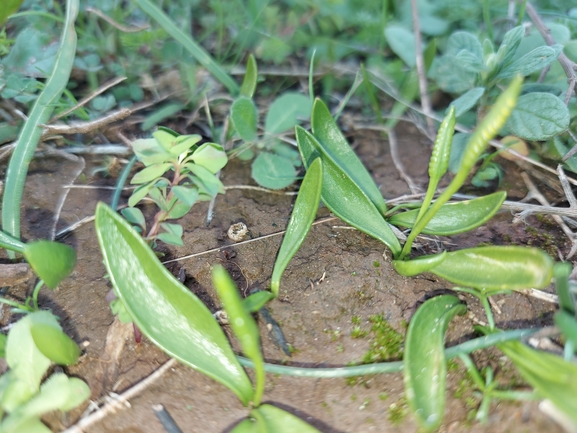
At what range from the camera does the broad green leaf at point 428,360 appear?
2.54ft

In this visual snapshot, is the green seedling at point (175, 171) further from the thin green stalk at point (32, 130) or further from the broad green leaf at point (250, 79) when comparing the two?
the broad green leaf at point (250, 79)

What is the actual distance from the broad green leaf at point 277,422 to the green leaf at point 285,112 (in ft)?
2.71

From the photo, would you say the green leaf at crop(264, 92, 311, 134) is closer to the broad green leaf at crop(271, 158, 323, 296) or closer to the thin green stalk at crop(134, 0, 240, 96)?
the thin green stalk at crop(134, 0, 240, 96)

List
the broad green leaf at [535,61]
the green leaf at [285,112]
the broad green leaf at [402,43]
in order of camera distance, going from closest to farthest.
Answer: the broad green leaf at [535,61] < the green leaf at [285,112] < the broad green leaf at [402,43]

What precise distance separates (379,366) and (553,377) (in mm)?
290

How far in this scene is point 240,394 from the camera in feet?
2.82

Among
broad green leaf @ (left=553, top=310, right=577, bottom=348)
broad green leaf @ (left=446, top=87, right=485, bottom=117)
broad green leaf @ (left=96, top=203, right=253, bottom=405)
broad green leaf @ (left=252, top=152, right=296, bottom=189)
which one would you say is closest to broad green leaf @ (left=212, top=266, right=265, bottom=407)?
broad green leaf @ (left=96, top=203, right=253, bottom=405)

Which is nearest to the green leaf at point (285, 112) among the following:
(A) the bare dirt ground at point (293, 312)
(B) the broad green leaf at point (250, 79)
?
(B) the broad green leaf at point (250, 79)

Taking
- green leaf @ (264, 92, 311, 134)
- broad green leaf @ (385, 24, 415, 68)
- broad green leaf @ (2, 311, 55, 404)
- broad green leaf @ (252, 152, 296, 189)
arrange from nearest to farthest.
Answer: broad green leaf @ (2, 311, 55, 404), broad green leaf @ (252, 152, 296, 189), green leaf @ (264, 92, 311, 134), broad green leaf @ (385, 24, 415, 68)

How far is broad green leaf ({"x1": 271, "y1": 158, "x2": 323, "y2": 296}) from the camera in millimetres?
965

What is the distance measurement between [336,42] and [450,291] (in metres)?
1.09

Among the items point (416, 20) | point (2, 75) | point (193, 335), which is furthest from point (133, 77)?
point (193, 335)

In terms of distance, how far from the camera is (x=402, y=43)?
161 centimetres

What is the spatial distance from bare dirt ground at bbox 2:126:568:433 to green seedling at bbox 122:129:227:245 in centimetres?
15
